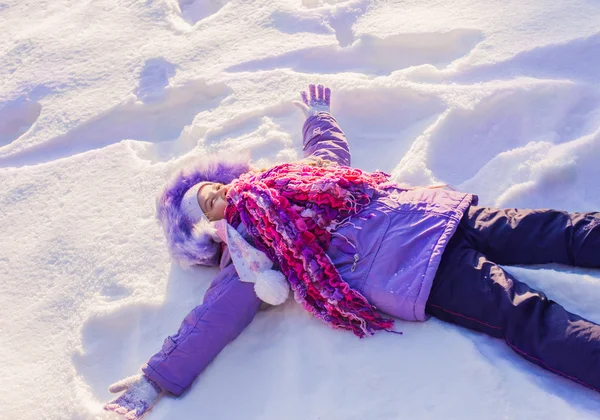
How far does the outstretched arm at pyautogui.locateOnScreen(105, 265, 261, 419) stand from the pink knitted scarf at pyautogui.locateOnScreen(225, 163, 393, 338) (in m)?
0.15

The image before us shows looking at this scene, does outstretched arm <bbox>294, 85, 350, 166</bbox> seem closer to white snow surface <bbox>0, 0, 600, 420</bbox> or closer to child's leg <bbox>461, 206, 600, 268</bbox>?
white snow surface <bbox>0, 0, 600, 420</bbox>

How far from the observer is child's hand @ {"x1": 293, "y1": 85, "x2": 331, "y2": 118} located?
2444 mm

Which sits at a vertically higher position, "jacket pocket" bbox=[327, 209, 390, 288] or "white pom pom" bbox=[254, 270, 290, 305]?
"jacket pocket" bbox=[327, 209, 390, 288]

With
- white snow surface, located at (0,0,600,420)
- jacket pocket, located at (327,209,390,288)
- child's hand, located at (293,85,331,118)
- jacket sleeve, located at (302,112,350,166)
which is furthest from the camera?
child's hand, located at (293,85,331,118)

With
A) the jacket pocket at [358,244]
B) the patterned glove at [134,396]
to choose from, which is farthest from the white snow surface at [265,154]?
the jacket pocket at [358,244]

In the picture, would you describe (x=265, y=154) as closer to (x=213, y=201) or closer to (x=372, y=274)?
(x=213, y=201)

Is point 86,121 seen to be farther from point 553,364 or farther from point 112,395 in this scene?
point 553,364

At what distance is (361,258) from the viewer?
5.86ft

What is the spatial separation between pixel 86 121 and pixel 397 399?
6.63 feet

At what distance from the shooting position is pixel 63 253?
92.7 inches

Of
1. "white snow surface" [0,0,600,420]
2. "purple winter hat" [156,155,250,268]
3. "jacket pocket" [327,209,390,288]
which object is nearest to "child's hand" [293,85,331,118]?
"white snow surface" [0,0,600,420]

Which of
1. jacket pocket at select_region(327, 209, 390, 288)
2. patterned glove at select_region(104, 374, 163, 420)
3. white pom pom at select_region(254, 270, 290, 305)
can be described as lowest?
patterned glove at select_region(104, 374, 163, 420)

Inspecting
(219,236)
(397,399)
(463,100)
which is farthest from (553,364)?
(463,100)

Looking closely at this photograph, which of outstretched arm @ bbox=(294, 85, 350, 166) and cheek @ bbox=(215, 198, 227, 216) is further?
outstretched arm @ bbox=(294, 85, 350, 166)
